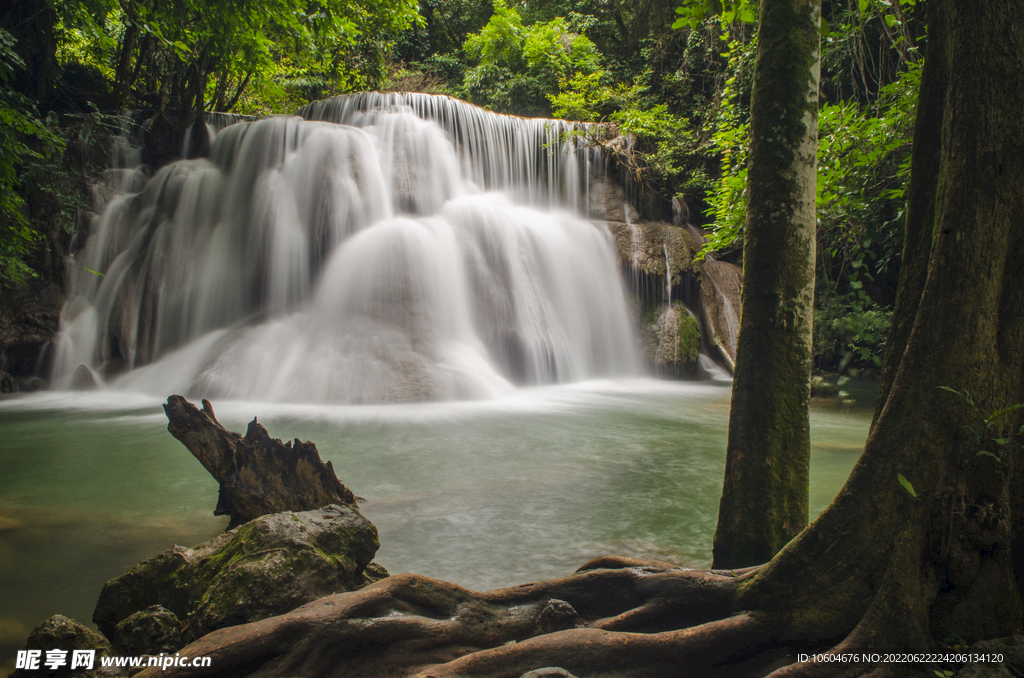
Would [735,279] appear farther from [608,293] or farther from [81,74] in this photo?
[81,74]

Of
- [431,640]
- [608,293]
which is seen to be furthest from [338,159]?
[431,640]

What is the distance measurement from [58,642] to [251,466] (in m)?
1.58

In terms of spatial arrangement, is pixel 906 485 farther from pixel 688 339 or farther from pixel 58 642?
pixel 688 339

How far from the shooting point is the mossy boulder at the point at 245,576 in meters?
2.39

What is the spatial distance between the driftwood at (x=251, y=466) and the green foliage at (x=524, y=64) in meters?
20.5

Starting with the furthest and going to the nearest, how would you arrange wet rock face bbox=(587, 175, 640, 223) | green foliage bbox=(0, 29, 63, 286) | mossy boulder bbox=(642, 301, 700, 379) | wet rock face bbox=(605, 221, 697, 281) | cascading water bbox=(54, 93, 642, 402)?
wet rock face bbox=(587, 175, 640, 223) < wet rock face bbox=(605, 221, 697, 281) < mossy boulder bbox=(642, 301, 700, 379) < cascading water bbox=(54, 93, 642, 402) < green foliage bbox=(0, 29, 63, 286)

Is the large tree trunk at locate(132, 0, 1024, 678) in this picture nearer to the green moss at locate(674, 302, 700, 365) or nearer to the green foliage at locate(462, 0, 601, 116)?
the green moss at locate(674, 302, 700, 365)

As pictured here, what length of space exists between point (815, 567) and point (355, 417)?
6761 mm

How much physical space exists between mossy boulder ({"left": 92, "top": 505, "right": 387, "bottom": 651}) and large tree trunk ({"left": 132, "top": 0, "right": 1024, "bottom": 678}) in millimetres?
229

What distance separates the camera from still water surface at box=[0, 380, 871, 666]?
3.63 m

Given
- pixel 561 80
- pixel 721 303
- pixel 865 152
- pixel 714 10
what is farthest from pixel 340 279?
pixel 561 80

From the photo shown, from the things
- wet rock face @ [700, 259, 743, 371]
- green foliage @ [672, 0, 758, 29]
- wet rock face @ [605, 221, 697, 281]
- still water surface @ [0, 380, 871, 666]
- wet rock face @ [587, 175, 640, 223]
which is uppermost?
wet rock face @ [587, 175, 640, 223]

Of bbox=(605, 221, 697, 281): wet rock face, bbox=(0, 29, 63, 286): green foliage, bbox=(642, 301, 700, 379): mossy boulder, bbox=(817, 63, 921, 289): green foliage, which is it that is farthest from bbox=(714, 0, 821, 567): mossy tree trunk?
bbox=(605, 221, 697, 281): wet rock face

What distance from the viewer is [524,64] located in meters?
23.2
